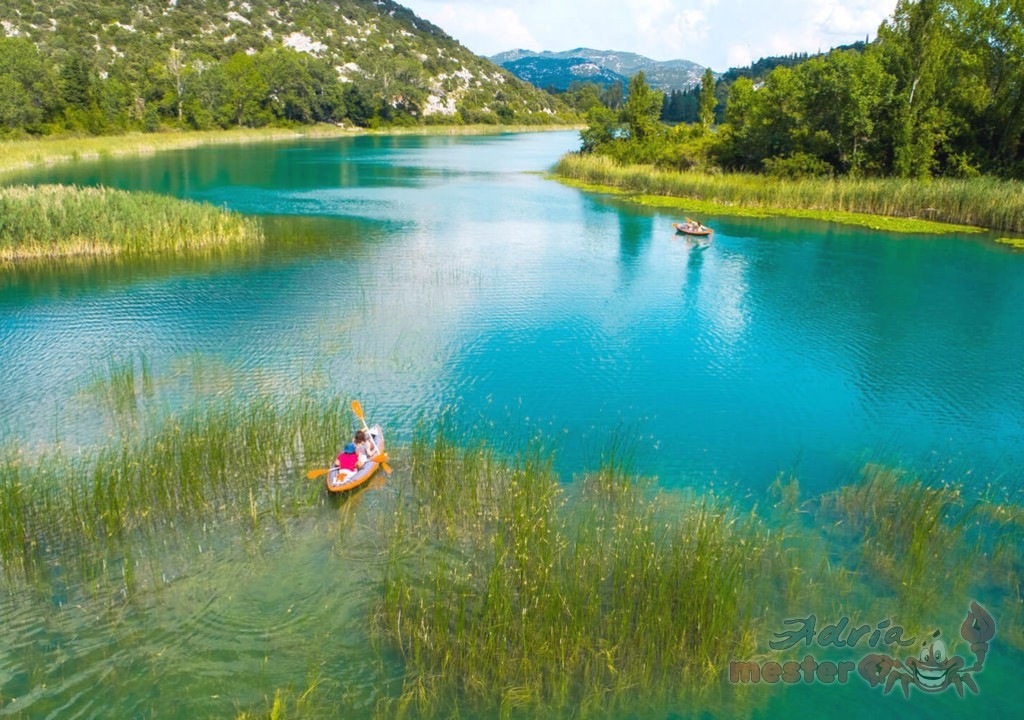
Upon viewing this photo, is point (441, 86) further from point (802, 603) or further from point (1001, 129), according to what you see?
point (802, 603)

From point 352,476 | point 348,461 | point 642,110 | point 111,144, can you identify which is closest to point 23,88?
point 111,144

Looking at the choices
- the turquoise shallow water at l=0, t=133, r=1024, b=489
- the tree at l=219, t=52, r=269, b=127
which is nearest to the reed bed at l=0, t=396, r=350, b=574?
the turquoise shallow water at l=0, t=133, r=1024, b=489

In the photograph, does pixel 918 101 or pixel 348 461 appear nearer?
pixel 348 461

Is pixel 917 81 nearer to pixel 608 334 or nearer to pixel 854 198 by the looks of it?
pixel 854 198

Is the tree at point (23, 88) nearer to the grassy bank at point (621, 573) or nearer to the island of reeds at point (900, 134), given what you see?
the island of reeds at point (900, 134)

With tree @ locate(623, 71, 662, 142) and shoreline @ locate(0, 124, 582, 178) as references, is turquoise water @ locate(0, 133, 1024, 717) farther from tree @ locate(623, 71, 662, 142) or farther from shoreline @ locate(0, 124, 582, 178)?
shoreline @ locate(0, 124, 582, 178)

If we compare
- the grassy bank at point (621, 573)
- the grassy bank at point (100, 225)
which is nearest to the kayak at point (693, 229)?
the grassy bank at point (100, 225)
